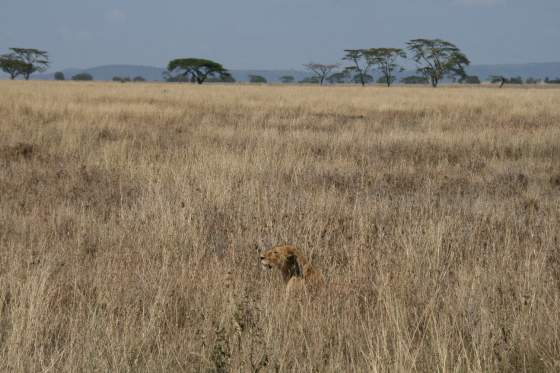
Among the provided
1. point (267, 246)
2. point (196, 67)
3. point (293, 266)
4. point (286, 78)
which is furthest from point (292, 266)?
point (286, 78)

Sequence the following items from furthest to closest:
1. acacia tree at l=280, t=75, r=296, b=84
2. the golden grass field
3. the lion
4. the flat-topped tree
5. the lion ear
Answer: acacia tree at l=280, t=75, r=296, b=84, the flat-topped tree, the lion ear, the lion, the golden grass field

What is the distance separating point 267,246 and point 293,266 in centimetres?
87

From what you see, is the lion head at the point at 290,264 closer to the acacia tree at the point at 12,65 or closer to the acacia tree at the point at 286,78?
the acacia tree at the point at 12,65

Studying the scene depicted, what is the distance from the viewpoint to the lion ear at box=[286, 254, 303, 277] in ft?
12.0

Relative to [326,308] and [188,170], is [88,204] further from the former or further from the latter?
[326,308]

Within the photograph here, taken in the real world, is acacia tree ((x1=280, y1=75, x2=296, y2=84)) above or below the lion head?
above

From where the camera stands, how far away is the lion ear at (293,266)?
365cm

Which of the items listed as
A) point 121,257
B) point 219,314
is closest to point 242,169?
point 121,257

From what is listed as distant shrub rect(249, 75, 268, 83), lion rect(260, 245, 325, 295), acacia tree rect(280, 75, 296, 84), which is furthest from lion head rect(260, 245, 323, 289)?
acacia tree rect(280, 75, 296, 84)

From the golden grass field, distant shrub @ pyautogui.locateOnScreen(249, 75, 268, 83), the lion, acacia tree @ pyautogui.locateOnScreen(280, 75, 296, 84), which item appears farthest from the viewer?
acacia tree @ pyautogui.locateOnScreen(280, 75, 296, 84)

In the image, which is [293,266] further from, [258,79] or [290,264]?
[258,79]

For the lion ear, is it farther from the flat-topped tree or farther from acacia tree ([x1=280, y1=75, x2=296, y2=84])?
acacia tree ([x1=280, y1=75, x2=296, y2=84])

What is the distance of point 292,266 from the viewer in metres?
3.69

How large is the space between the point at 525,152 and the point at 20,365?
9736 mm
